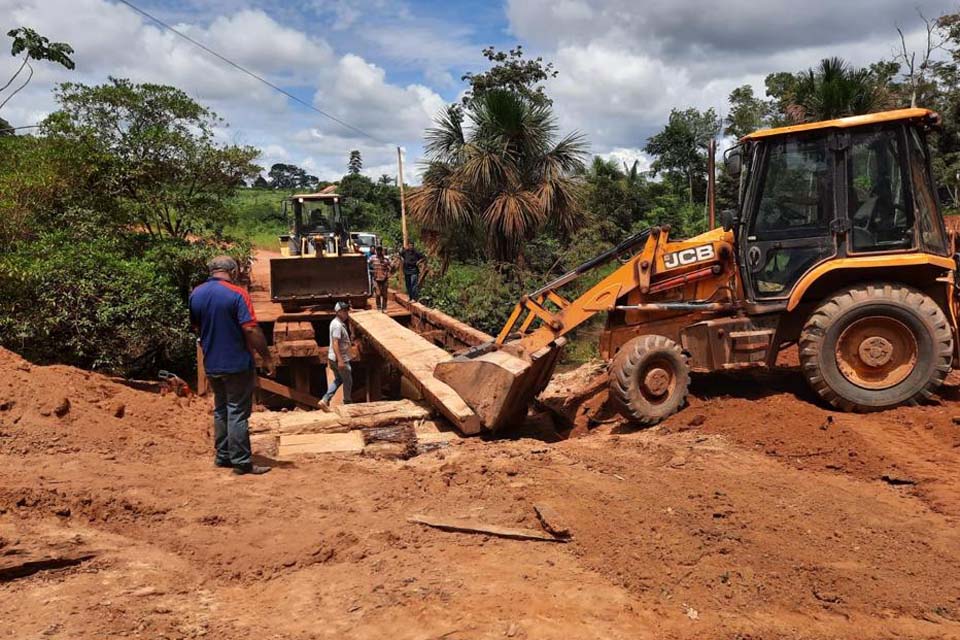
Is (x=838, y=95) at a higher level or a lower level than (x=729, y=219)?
higher

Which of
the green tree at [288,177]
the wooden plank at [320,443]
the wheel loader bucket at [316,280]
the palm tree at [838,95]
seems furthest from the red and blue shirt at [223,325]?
the green tree at [288,177]

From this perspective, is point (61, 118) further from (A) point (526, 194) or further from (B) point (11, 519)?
(B) point (11, 519)

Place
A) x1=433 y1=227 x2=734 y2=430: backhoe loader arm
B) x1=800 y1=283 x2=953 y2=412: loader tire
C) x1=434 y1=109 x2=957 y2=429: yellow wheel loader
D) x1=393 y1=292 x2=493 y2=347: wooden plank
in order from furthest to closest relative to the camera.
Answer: x1=393 y1=292 x2=493 y2=347: wooden plank
x1=433 y1=227 x2=734 y2=430: backhoe loader arm
x1=434 y1=109 x2=957 y2=429: yellow wheel loader
x1=800 y1=283 x2=953 y2=412: loader tire

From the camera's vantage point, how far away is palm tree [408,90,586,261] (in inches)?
611

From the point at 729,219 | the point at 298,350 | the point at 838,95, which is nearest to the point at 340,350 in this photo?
the point at 298,350

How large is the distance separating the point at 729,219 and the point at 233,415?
193 inches

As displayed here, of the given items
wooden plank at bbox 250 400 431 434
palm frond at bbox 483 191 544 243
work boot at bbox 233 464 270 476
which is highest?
palm frond at bbox 483 191 544 243

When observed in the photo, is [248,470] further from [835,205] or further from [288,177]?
[288,177]

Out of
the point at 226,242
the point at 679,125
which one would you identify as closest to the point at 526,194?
the point at 226,242

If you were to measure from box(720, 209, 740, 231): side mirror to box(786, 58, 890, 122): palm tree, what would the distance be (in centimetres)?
1284

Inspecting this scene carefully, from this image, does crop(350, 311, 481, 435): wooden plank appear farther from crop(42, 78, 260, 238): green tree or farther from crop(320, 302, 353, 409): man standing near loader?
crop(42, 78, 260, 238): green tree

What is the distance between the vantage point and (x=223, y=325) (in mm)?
5195

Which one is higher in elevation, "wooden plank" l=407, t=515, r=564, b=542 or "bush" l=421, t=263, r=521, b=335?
"bush" l=421, t=263, r=521, b=335

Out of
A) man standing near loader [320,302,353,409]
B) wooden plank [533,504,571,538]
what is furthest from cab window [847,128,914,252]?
man standing near loader [320,302,353,409]
